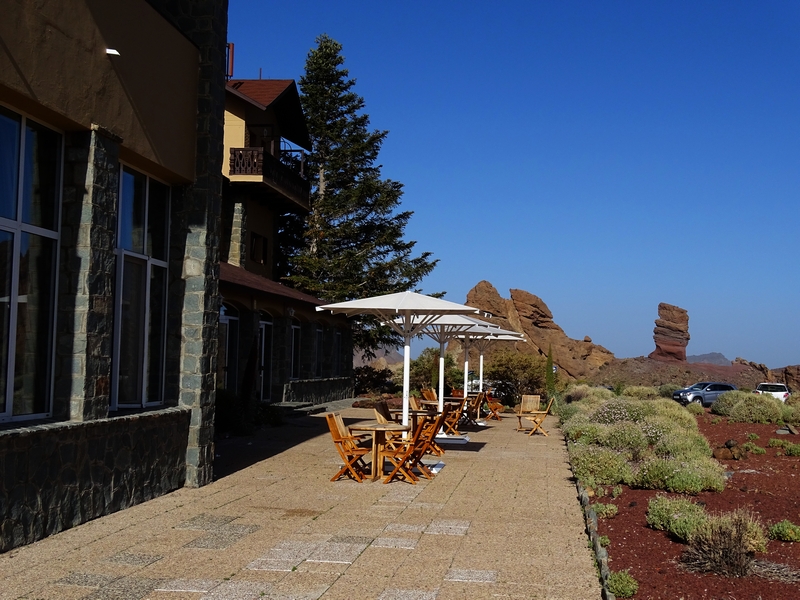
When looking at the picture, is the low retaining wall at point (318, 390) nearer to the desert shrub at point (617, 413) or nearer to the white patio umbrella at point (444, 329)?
the white patio umbrella at point (444, 329)

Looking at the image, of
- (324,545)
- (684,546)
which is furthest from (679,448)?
(324,545)

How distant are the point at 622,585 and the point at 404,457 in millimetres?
5056

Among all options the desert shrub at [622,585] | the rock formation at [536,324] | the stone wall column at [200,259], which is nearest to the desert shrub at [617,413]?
the stone wall column at [200,259]

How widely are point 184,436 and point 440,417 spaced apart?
141 inches

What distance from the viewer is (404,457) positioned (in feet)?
34.2

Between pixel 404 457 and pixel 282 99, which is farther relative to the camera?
pixel 282 99

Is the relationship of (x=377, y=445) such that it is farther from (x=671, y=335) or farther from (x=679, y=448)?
(x=671, y=335)

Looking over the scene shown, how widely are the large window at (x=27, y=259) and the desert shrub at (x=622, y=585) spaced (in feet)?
16.9

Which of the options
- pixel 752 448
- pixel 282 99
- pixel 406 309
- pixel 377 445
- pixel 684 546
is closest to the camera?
pixel 684 546

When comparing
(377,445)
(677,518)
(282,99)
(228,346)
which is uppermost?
(282,99)

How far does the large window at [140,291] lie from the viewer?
9016 mm

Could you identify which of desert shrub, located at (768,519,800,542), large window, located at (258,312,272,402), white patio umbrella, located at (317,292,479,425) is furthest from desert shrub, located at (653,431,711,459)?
large window, located at (258,312,272,402)

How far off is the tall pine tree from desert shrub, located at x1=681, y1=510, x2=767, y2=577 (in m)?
23.7

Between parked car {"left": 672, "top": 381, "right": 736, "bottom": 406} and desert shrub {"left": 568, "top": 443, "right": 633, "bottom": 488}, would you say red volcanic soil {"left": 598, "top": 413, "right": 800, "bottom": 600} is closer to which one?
desert shrub {"left": 568, "top": 443, "right": 633, "bottom": 488}
